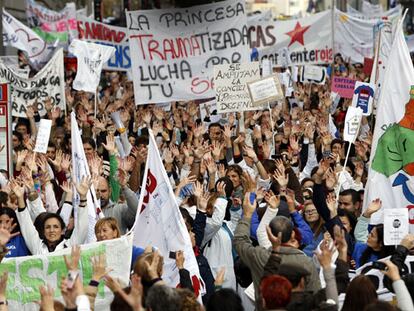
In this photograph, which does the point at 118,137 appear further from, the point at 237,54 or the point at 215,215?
the point at 215,215

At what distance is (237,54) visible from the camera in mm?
18188

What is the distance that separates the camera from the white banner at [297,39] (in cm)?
2275

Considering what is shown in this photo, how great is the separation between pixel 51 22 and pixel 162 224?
957 inches

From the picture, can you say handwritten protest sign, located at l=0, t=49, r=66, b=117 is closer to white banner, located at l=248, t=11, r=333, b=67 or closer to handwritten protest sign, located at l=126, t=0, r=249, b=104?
handwritten protest sign, located at l=126, t=0, r=249, b=104

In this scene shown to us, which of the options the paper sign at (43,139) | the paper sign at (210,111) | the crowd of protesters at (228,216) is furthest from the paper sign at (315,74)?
the paper sign at (43,139)

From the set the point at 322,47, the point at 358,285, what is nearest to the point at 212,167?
the point at 358,285

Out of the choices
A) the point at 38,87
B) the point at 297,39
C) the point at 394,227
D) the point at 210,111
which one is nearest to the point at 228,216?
the point at 394,227

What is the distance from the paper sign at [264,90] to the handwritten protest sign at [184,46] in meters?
2.41

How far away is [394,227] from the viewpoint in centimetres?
816

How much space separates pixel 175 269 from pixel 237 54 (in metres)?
9.74

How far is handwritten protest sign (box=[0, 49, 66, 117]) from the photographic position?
17812 millimetres

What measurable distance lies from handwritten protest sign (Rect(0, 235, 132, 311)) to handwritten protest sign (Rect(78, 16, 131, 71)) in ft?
48.5

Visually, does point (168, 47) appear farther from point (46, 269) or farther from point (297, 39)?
point (46, 269)

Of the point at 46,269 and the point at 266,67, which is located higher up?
the point at 266,67
